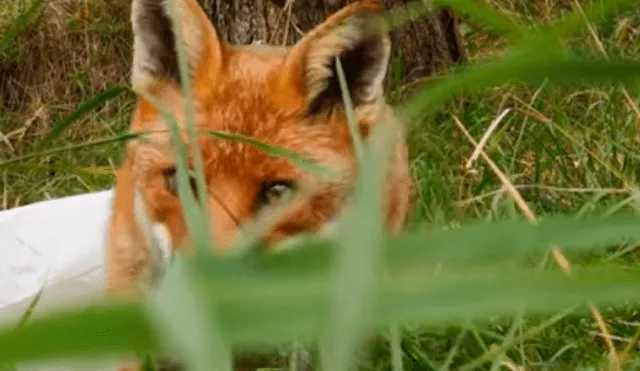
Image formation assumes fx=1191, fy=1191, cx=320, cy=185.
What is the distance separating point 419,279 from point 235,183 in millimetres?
1395

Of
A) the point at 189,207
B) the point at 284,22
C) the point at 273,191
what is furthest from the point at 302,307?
the point at 284,22

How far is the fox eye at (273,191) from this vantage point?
1.72m

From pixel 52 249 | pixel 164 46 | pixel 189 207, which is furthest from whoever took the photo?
pixel 52 249

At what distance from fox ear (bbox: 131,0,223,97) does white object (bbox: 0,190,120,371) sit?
39cm

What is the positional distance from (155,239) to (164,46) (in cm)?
30

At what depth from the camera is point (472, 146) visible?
8.55 feet

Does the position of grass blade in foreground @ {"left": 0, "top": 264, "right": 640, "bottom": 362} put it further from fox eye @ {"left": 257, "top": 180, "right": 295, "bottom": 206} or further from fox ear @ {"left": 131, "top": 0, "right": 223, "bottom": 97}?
fox ear @ {"left": 131, "top": 0, "right": 223, "bottom": 97}

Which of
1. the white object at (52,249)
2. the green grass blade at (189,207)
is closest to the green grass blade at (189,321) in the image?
the green grass blade at (189,207)

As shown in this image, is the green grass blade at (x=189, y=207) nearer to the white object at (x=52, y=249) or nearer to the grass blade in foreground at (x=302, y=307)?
the grass blade in foreground at (x=302, y=307)

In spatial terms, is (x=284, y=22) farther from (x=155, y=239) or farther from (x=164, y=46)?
(x=155, y=239)

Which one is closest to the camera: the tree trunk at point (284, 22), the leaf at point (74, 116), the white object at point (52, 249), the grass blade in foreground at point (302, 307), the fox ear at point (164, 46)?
the grass blade in foreground at point (302, 307)

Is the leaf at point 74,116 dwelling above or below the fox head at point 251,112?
above

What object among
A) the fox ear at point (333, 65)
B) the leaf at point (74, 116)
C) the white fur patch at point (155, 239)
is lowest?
the white fur patch at point (155, 239)

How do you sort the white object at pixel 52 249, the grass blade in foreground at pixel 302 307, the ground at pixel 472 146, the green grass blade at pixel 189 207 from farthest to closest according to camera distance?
the white object at pixel 52 249 → the ground at pixel 472 146 → the green grass blade at pixel 189 207 → the grass blade in foreground at pixel 302 307
